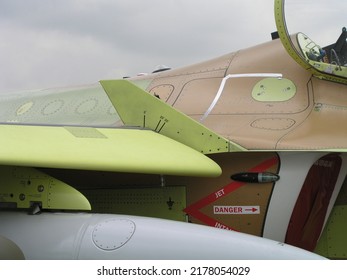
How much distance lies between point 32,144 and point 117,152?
2.13ft

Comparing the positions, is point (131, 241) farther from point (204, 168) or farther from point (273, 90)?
point (273, 90)

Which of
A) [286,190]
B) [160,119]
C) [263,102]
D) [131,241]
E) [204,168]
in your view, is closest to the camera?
[131,241]

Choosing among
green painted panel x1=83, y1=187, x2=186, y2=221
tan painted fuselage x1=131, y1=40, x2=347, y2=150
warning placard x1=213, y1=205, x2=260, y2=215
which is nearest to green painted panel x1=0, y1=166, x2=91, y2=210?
green painted panel x1=83, y1=187, x2=186, y2=221

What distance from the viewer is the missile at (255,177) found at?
13.7ft

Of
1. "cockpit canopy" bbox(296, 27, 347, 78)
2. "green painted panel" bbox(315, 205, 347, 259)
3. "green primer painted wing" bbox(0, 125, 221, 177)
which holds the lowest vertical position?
"green painted panel" bbox(315, 205, 347, 259)

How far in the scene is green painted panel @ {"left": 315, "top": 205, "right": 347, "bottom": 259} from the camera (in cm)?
444

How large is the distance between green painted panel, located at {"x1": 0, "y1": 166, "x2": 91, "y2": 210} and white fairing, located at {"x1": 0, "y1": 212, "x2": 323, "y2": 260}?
0.19 m

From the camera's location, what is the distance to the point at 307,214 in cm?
438

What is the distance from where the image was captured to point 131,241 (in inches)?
129

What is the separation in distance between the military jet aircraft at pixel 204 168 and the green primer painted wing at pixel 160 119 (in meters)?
0.01

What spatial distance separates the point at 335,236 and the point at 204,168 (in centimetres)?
153

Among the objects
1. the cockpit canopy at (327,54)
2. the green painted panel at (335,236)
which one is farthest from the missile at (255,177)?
the cockpit canopy at (327,54)

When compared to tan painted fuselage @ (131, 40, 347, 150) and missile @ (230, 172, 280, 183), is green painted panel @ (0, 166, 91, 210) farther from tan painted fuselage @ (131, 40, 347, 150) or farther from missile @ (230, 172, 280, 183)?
tan painted fuselage @ (131, 40, 347, 150)

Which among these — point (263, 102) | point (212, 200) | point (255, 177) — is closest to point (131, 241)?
point (212, 200)
